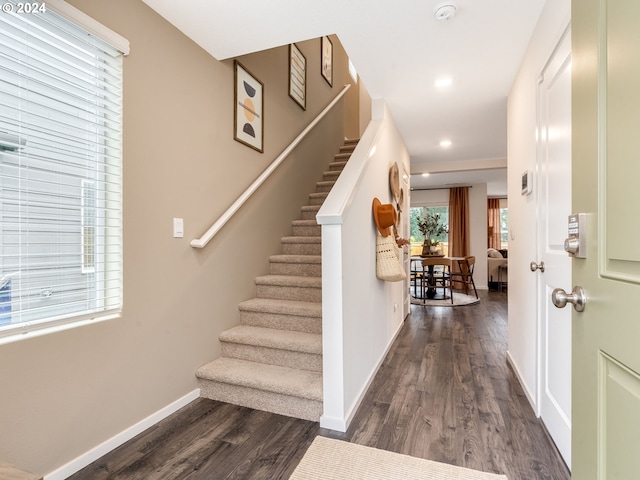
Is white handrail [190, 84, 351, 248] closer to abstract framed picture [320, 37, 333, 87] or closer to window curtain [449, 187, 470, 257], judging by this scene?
abstract framed picture [320, 37, 333, 87]

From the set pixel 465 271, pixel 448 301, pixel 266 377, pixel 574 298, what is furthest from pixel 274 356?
pixel 465 271

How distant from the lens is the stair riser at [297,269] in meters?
2.94

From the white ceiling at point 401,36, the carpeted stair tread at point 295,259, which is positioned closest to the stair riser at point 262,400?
the carpeted stair tread at point 295,259

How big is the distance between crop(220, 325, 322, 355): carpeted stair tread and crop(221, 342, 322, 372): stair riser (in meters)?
0.04

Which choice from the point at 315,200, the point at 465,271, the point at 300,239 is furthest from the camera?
the point at 465,271

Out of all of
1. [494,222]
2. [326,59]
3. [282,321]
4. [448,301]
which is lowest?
[448,301]

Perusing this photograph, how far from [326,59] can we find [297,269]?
3393 millimetres

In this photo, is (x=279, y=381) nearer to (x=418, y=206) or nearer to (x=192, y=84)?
(x=192, y=84)

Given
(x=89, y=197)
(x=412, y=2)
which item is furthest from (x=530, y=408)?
(x=89, y=197)

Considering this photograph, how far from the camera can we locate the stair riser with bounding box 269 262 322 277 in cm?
294

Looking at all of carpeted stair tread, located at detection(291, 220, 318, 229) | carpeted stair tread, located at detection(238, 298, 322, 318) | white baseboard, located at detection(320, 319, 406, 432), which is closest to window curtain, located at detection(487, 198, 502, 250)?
carpeted stair tread, located at detection(291, 220, 318, 229)

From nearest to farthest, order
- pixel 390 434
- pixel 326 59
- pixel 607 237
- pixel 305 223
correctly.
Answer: pixel 607 237 → pixel 390 434 → pixel 305 223 → pixel 326 59

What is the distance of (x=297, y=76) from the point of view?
3729 millimetres

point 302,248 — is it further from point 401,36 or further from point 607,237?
point 607,237
